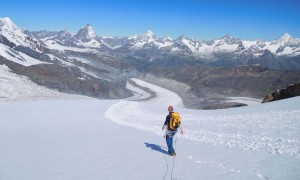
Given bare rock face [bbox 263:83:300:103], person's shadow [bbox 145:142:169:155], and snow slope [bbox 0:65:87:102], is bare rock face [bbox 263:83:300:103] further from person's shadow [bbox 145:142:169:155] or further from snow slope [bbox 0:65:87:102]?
snow slope [bbox 0:65:87:102]

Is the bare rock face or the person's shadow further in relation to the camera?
the bare rock face

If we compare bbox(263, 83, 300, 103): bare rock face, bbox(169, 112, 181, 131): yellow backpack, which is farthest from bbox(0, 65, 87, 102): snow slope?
bbox(169, 112, 181, 131): yellow backpack

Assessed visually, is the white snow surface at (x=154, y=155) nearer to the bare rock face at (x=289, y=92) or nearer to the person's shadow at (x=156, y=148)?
the person's shadow at (x=156, y=148)

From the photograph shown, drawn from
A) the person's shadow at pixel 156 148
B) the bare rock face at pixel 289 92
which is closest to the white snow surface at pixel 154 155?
the person's shadow at pixel 156 148

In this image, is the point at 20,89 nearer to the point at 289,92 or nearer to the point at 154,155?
the point at 289,92

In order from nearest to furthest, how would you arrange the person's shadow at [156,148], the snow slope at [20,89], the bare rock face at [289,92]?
the person's shadow at [156,148] → the bare rock face at [289,92] → the snow slope at [20,89]

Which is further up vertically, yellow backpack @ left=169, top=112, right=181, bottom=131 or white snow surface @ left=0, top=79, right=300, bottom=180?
yellow backpack @ left=169, top=112, right=181, bottom=131

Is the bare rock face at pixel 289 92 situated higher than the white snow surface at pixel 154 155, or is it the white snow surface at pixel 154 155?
the bare rock face at pixel 289 92

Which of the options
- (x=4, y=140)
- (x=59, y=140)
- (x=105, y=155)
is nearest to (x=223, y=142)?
(x=105, y=155)

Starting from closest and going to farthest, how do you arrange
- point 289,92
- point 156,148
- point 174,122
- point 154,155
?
point 154,155
point 174,122
point 156,148
point 289,92

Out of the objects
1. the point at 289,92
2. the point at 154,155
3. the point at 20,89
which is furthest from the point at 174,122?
the point at 20,89

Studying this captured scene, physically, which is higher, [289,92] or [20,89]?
[289,92]
